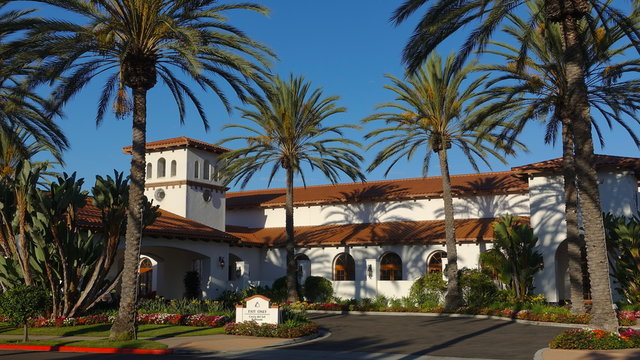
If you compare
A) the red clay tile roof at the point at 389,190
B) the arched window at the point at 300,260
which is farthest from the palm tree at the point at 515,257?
the arched window at the point at 300,260

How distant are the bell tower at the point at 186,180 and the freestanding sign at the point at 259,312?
1880 cm

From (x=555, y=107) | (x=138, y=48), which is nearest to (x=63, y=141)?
(x=138, y=48)

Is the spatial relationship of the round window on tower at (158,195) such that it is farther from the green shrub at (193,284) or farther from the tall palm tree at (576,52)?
the tall palm tree at (576,52)

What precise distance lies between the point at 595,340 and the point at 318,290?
70.4 feet

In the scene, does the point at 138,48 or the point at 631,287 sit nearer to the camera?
the point at 138,48

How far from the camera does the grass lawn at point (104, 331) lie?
19.6 m

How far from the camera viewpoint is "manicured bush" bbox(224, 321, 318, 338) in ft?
61.7

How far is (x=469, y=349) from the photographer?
16031 mm

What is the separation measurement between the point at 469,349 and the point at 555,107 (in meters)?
13.0

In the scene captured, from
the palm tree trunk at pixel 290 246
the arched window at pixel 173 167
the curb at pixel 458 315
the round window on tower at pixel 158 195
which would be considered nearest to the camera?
the curb at pixel 458 315

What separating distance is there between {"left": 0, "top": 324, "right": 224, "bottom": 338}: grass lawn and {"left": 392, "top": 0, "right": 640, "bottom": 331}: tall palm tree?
36.7 ft

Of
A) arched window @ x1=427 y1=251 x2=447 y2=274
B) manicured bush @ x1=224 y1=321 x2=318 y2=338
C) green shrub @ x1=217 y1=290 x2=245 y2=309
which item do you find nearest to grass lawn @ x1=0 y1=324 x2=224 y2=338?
manicured bush @ x1=224 y1=321 x2=318 y2=338

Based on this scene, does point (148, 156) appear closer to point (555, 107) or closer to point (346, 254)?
point (346, 254)

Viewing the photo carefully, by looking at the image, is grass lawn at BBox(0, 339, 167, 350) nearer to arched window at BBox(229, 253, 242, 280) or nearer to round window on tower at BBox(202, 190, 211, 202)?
round window on tower at BBox(202, 190, 211, 202)
